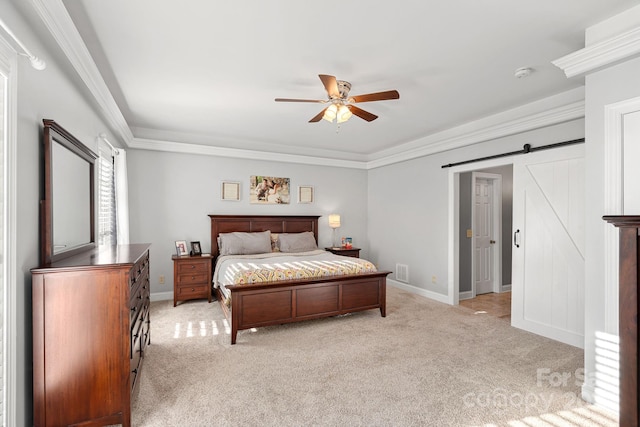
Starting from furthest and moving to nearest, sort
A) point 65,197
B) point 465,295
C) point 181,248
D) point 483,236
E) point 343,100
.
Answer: point 483,236, point 465,295, point 181,248, point 343,100, point 65,197

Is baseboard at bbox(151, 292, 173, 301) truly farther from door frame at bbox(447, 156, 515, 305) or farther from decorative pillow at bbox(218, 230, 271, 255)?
door frame at bbox(447, 156, 515, 305)

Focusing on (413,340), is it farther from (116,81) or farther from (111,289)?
(116,81)

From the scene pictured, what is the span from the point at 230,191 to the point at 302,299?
2576 mm

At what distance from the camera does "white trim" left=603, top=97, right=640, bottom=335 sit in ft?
7.26

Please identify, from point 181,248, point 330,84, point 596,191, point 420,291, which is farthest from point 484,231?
point 181,248

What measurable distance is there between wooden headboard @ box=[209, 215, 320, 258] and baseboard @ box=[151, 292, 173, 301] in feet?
2.95

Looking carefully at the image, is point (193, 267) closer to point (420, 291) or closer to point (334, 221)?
point (334, 221)

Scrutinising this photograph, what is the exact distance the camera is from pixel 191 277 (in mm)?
4805

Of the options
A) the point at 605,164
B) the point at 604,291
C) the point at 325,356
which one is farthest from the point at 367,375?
the point at 605,164

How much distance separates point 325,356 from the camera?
9.89 feet

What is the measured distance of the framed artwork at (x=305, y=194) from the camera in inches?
241

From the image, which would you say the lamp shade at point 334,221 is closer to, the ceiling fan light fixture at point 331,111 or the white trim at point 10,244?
the ceiling fan light fixture at point 331,111

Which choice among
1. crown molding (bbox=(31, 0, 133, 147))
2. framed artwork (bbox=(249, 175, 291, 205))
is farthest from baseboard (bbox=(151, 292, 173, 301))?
crown molding (bbox=(31, 0, 133, 147))

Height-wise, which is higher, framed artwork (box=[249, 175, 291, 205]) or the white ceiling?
the white ceiling
